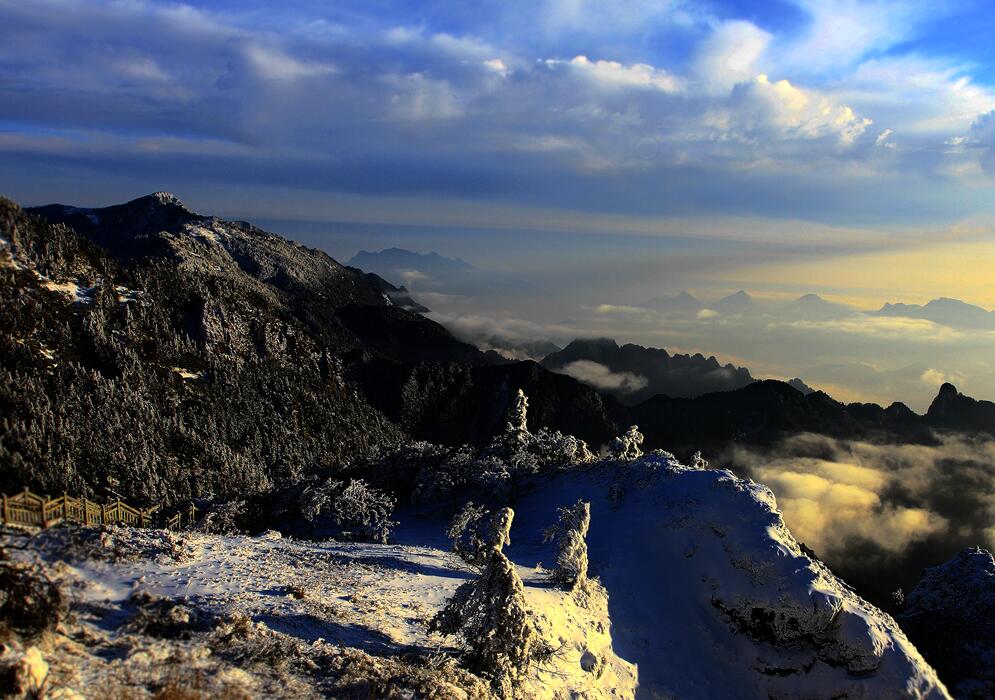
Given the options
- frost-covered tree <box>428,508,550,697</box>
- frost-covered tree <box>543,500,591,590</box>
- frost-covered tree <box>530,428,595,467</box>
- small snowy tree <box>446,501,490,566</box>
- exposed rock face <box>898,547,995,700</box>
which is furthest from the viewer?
frost-covered tree <box>530,428,595,467</box>

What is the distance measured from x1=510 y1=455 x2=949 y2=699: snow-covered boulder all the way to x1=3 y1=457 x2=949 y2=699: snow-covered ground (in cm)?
10

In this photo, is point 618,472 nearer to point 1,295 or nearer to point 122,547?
point 122,547

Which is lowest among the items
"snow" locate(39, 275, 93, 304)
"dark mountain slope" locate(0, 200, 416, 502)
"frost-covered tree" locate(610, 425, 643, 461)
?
"dark mountain slope" locate(0, 200, 416, 502)

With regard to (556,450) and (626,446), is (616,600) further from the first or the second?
(556,450)

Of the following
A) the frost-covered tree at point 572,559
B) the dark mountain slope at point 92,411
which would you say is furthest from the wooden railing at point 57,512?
the dark mountain slope at point 92,411

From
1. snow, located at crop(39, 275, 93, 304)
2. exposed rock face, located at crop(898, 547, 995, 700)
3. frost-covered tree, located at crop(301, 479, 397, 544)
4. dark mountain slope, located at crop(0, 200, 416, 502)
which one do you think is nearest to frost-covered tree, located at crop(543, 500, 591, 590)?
frost-covered tree, located at crop(301, 479, 397, 544)

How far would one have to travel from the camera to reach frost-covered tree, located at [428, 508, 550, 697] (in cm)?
2420

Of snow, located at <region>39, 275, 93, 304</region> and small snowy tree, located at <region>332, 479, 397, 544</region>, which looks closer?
small snowy tree, located at <region>332, 479, 397, 544</region>

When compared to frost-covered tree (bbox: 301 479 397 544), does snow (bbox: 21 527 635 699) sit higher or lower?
higher

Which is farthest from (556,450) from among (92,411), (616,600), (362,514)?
(92,411)

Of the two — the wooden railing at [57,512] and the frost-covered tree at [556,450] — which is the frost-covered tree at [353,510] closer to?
the wooden railing at [57,512]

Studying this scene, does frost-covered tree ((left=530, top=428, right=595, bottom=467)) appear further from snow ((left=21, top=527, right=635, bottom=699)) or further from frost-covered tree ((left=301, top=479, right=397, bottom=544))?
snow ((left=21, top=527, right=635, bottom=699))

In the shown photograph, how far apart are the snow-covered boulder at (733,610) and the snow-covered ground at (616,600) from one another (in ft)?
0.33

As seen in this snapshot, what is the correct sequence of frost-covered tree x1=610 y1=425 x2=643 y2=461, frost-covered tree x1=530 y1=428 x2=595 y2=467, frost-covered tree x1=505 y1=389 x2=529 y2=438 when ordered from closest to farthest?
1. frost-covered tree x1=610 y1=425 x2=643 y2=461
2. frost-covered tree x1=530 y1=428 x2=595 y2=467
3. frost-covered tree x1=505 y1=389 x2=529 y2=438
